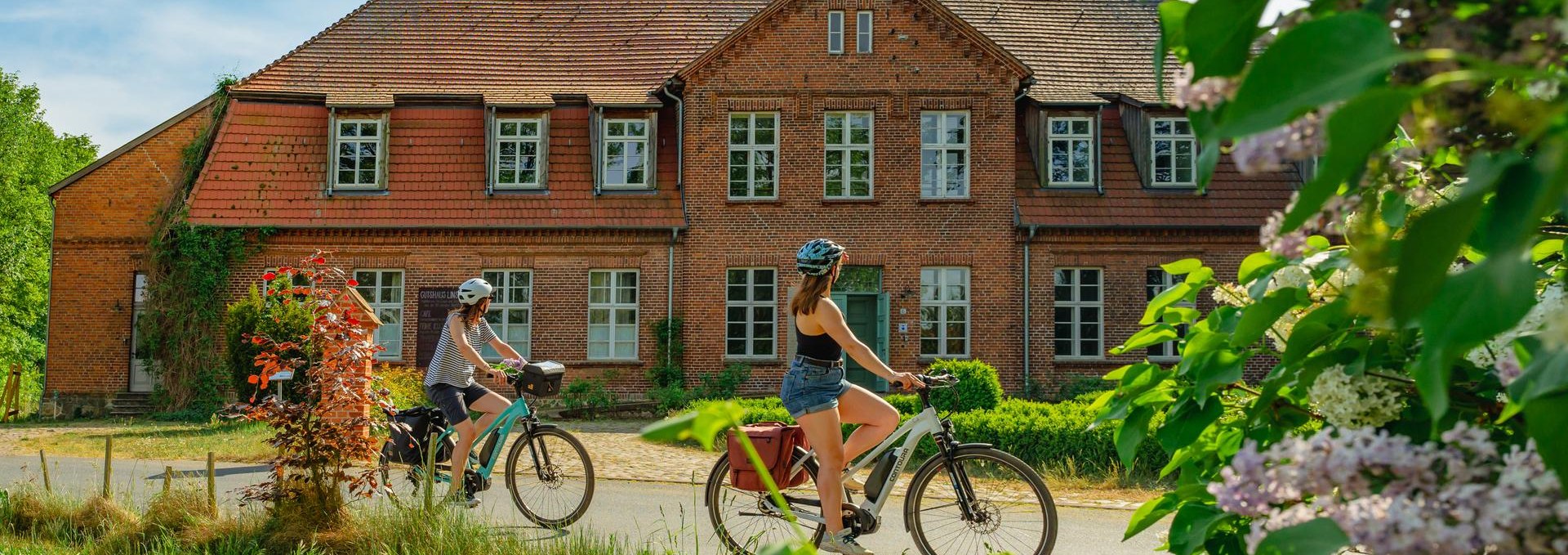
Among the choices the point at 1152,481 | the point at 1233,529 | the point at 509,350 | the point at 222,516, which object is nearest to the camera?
the point at 1233,529

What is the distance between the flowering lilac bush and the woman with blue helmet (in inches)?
167

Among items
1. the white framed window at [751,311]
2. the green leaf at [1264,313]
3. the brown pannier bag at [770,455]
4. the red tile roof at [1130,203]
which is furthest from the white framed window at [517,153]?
the green leaf at [1264,313]

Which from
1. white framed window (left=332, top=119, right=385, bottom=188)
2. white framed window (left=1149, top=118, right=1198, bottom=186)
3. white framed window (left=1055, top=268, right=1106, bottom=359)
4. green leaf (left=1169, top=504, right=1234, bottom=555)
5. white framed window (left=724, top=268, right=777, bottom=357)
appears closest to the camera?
green leaf (left=1169, top=504, right=1234, bottom=555)

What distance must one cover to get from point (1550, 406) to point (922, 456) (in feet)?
38.0

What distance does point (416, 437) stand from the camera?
7992 mm

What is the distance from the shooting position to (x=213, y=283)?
69.3 feet

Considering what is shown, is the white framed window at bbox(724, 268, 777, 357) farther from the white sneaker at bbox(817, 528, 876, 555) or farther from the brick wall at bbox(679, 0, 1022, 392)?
the white sneaker at bbox(817, 528, 876, 555)

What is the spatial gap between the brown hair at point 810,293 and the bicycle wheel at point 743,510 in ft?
2.78

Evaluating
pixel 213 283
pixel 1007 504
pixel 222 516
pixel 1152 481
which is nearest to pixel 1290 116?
pixel 1007 504

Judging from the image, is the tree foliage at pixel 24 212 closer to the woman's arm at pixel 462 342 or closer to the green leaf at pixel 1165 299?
the woman's arm at pixel 462 342

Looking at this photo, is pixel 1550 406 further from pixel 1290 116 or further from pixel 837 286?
pixel 837 286

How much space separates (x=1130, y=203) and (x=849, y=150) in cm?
516

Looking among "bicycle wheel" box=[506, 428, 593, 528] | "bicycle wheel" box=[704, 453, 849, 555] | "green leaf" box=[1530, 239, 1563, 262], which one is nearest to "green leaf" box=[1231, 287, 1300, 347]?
"green leaf" box=[1530, 239, 1563, 262]

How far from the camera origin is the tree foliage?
134 ft
